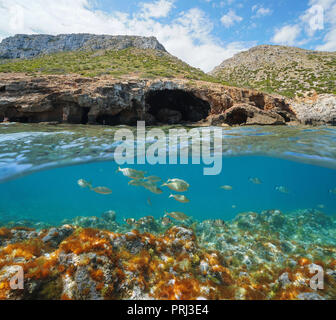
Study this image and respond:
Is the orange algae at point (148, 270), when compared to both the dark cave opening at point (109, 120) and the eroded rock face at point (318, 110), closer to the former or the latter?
the dark cave opening at point (109, 120)

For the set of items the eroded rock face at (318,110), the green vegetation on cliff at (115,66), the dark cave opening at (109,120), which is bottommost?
the dark cave opening at (109,120)

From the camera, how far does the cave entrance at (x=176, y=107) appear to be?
59.8 ft

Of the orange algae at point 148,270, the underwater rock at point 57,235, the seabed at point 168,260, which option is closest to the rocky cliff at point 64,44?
the seabed at point 168,260

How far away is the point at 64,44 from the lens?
139 ft

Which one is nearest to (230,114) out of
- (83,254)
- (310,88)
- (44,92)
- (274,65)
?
(83,254)

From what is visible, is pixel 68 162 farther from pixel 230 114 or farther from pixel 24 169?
pixel 230 114

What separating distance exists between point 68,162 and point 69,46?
45.7m

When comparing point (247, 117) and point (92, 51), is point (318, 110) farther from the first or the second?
point (92, 51)

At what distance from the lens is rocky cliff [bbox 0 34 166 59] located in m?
36.6

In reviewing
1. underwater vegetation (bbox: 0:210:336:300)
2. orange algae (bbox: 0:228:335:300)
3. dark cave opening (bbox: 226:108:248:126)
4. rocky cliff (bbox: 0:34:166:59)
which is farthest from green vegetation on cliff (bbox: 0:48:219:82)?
orange algae (bbox: 0:228:335:300)

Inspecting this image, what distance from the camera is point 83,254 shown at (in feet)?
11.5

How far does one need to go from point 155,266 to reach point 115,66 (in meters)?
24.6

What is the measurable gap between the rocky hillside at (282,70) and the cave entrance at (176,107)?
846cm

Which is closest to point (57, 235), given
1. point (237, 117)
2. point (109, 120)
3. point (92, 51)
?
point (109, 120)
